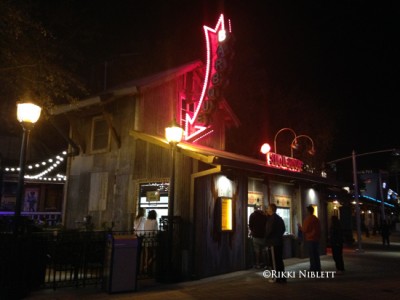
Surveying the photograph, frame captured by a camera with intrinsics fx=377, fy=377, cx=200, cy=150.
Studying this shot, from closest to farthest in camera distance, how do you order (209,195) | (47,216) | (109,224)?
(209,195) < (109,224) < (47,216)

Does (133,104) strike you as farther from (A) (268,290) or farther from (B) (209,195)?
(A) (268,290)

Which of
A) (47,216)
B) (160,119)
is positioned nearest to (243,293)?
(160,119)

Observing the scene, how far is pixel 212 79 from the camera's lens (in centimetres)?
1285

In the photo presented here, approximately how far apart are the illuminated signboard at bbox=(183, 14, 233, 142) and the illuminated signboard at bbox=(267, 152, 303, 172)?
2.64m

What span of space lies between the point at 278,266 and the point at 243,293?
5.57ft

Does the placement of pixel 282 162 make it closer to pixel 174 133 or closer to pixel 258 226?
pixel 258 226

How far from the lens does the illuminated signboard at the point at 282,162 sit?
14.0m

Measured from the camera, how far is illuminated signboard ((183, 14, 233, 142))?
12727 mm

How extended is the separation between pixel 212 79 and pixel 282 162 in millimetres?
4298

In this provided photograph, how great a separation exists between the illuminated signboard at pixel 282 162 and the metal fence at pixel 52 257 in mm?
5566

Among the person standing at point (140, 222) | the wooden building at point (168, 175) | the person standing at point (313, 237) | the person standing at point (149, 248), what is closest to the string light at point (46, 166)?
the wooden building at point (168, 175)

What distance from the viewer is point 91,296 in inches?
316

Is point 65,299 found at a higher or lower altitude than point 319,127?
lower

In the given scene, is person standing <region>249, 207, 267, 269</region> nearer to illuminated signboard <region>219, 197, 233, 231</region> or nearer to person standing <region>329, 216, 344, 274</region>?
illuminated signboard <region>219, 197, 233, 231</region>
